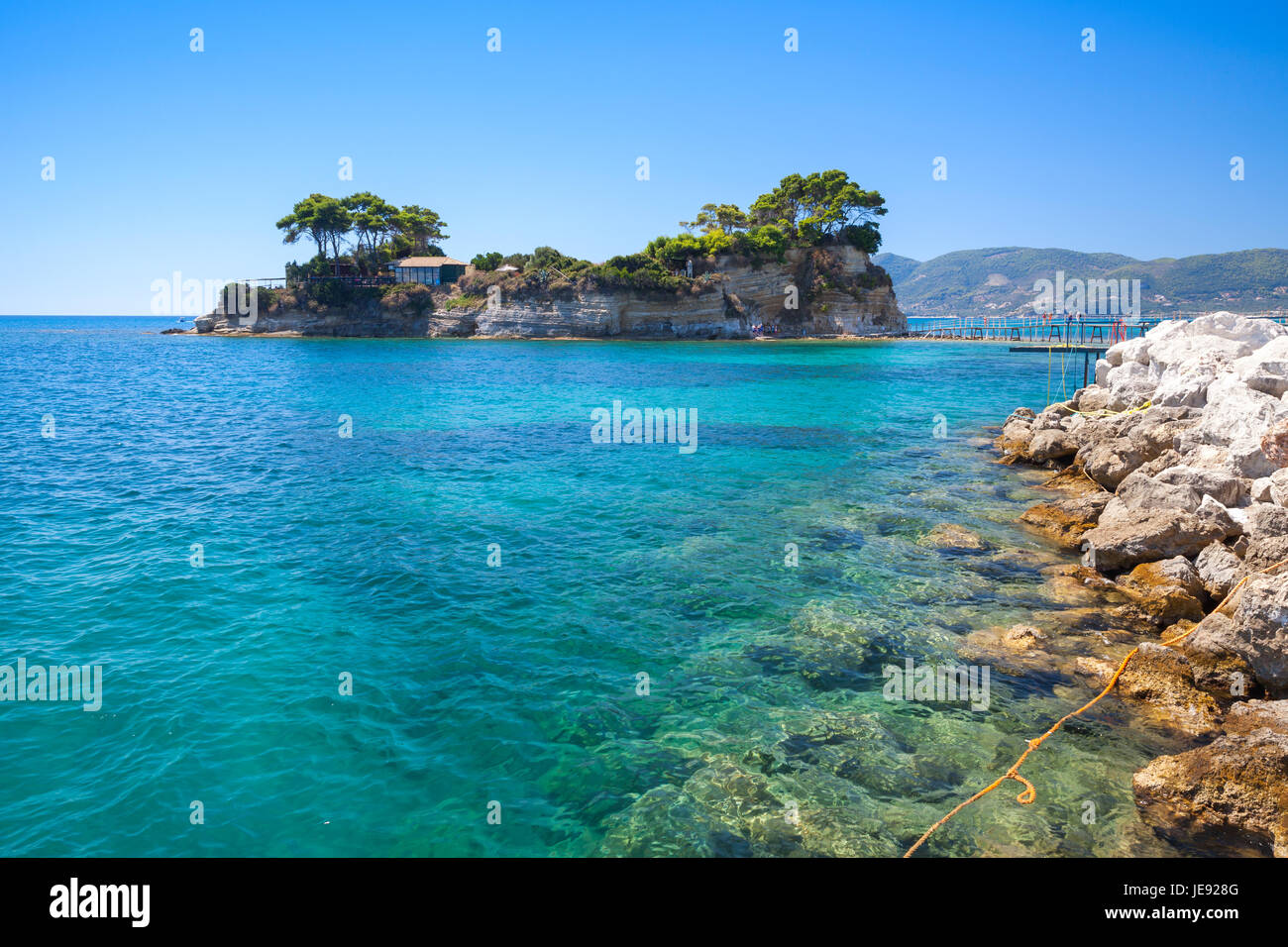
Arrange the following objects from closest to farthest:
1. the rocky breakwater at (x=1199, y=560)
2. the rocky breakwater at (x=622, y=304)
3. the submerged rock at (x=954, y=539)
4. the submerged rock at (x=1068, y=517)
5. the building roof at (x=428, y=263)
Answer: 1. the rocky breakwater at (x=1199, y=560)
2. the submerged rock at (x=954, y=539)
3. the submerged rock at (x=1068, y=517)
4. the rocky breakwater at (x=622, y=304)
5. the building roof at (x=428, y=263)

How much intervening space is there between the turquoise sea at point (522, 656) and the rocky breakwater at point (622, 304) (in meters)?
74.3

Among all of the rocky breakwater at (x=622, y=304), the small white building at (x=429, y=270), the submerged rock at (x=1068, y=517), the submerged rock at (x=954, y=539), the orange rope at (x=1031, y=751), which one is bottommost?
the orange rope at (x=1031, y=751)

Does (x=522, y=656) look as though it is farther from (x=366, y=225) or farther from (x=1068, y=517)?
(x=366, y=225)

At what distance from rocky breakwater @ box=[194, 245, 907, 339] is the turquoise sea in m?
74.3

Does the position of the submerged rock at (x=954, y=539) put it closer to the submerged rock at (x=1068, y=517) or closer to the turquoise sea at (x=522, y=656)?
the turquoise sea at (x=522, y=656)

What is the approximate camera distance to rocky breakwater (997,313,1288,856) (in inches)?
271

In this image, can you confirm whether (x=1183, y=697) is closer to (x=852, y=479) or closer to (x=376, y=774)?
(x=376, y=774)

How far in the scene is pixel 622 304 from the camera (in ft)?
316

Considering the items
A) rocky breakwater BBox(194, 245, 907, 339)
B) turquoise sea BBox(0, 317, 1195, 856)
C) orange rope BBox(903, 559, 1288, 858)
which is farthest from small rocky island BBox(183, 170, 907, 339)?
orange rope BBox(903, 559, 1288, 858)

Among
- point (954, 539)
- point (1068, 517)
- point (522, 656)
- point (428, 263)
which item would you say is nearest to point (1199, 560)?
point (1068, 517)

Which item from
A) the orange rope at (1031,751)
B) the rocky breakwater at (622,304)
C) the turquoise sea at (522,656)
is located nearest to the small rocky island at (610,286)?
the rocky breakwater at (622,304)

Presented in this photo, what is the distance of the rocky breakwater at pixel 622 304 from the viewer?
315ft

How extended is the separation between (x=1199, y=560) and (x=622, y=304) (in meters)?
89.2
